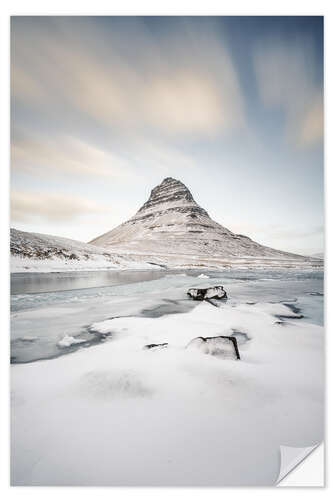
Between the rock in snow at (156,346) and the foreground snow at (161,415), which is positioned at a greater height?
the rock in snow at (156,346)

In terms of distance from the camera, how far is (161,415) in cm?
158

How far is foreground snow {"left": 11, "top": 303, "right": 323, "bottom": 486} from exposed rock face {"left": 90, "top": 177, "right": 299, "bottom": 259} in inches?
966

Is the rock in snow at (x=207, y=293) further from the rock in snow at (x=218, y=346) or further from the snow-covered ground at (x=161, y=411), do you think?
the rock in snow at (x=218, y=346)


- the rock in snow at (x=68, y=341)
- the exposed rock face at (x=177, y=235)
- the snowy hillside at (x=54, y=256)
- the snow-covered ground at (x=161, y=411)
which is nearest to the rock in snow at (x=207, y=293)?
the snow-covered ground at (x=161, y=411)

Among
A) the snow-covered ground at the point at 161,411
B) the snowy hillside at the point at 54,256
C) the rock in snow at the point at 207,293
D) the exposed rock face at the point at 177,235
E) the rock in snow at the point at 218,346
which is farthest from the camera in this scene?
the exposed rock face at the point at 177,235

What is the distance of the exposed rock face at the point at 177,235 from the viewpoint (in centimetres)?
3697

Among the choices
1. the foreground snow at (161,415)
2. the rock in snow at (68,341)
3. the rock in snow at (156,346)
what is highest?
the rock in snow at (156,346)

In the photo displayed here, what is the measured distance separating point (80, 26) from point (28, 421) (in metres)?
3.74

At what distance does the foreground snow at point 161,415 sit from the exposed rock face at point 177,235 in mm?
24531

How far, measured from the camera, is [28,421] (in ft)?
5.28

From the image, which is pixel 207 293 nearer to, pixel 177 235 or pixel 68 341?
pixel 68 341

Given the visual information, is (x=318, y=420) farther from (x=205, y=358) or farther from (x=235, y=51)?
(x=235, y=51)

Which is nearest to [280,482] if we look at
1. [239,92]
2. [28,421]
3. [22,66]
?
[28,421]

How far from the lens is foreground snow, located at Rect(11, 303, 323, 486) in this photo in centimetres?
145
